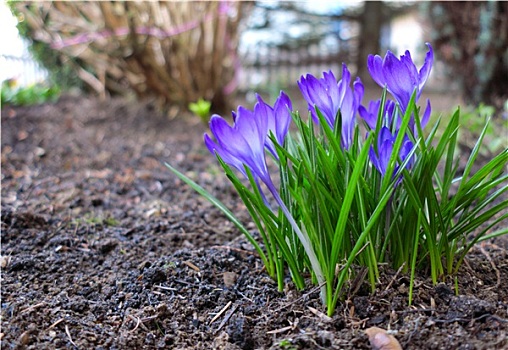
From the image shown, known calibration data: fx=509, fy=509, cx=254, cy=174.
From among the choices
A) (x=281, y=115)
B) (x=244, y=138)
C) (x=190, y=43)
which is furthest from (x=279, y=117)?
(x=190, y=43)

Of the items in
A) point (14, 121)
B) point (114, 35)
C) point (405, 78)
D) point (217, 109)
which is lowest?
point (217, 109)

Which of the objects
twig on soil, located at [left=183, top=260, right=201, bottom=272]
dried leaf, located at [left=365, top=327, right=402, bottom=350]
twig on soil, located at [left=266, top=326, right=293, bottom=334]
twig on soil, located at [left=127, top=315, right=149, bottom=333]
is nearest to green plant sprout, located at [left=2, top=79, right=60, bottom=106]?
twig on soil, located at [left=183, top=260, right=201, bottom=272]

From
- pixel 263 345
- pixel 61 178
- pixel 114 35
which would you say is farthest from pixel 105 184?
pixel 114 35

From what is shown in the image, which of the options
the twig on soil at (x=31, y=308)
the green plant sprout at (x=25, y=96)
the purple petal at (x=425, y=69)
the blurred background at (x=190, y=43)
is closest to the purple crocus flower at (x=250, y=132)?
the purple petal at (x=425, y=69)

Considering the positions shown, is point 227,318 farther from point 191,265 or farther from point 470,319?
point 470,319

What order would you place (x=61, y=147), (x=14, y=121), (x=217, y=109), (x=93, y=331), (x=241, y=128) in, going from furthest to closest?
(x=217, y=109) < (x=14, y=121) < (x=61, y=147) < (x=93, y=331) < (x=241, y=128)

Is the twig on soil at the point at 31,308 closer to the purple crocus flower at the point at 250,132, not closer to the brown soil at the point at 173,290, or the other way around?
the brown soil at the point at 173,290

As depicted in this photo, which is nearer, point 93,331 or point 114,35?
point 93,331

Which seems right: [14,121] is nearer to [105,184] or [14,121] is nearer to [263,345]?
[105,184]
